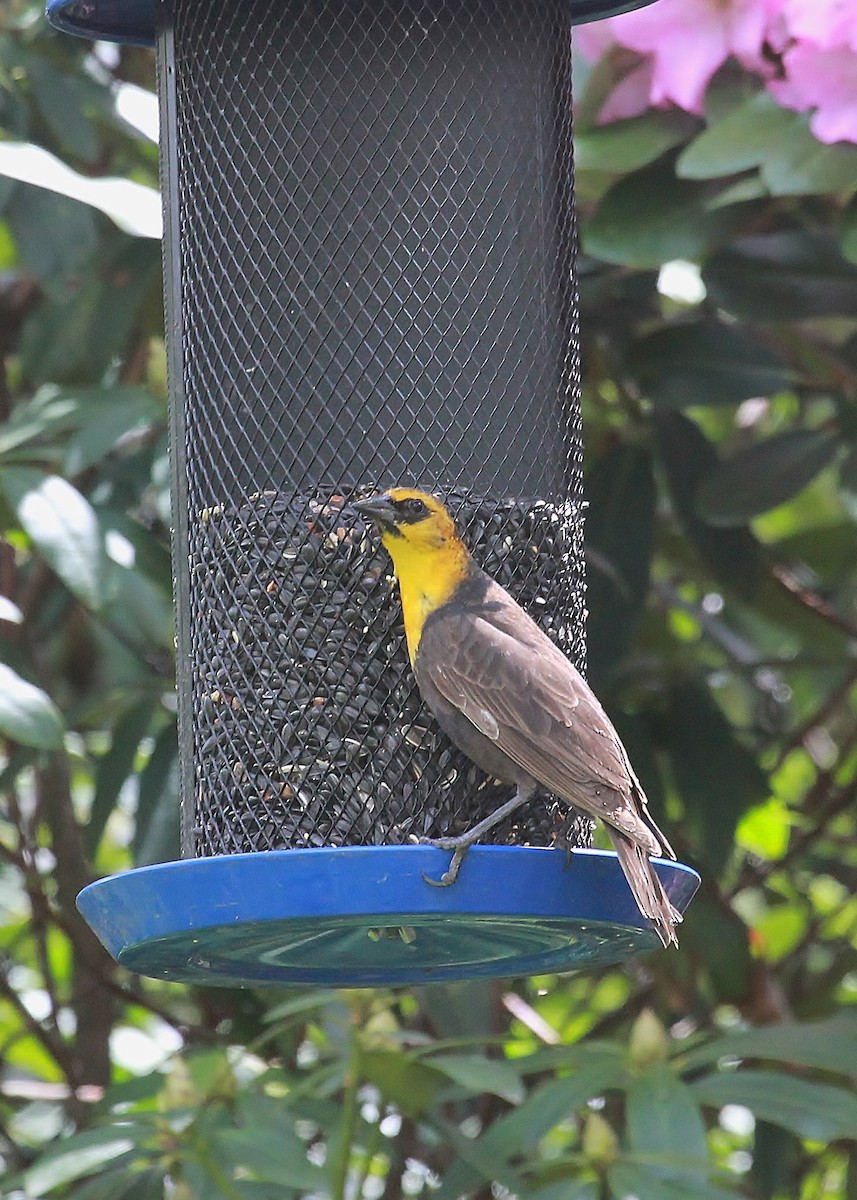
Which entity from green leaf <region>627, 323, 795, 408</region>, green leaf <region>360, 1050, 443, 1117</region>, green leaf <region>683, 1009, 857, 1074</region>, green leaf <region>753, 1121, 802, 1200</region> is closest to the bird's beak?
green leaf <region>360, 1050, 443, 1117</region>

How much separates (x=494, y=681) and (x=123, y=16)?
5.44ft

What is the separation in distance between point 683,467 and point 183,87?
7.50ft

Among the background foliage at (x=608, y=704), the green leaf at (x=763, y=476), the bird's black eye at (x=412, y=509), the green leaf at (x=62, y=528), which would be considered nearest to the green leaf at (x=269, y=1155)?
the background foliage at (x=608, y=704)

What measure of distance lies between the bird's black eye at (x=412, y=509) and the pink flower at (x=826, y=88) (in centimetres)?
157

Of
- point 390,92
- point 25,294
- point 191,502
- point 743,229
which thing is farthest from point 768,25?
point 25,294

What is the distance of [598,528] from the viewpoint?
5.92m

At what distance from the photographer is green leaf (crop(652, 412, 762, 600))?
6094 millimetres

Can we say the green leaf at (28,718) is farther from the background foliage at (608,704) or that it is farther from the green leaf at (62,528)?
the green leaf at (62,528)

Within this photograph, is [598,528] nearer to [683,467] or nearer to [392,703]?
[683,467]

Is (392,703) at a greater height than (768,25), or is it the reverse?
(768,25)

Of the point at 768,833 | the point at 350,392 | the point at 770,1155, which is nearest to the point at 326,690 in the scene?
the point at 350,392

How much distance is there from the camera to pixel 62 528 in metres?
4.94

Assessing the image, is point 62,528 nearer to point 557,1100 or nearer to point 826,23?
point 557,1100

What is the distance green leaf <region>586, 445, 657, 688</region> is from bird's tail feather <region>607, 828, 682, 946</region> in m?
2.03
